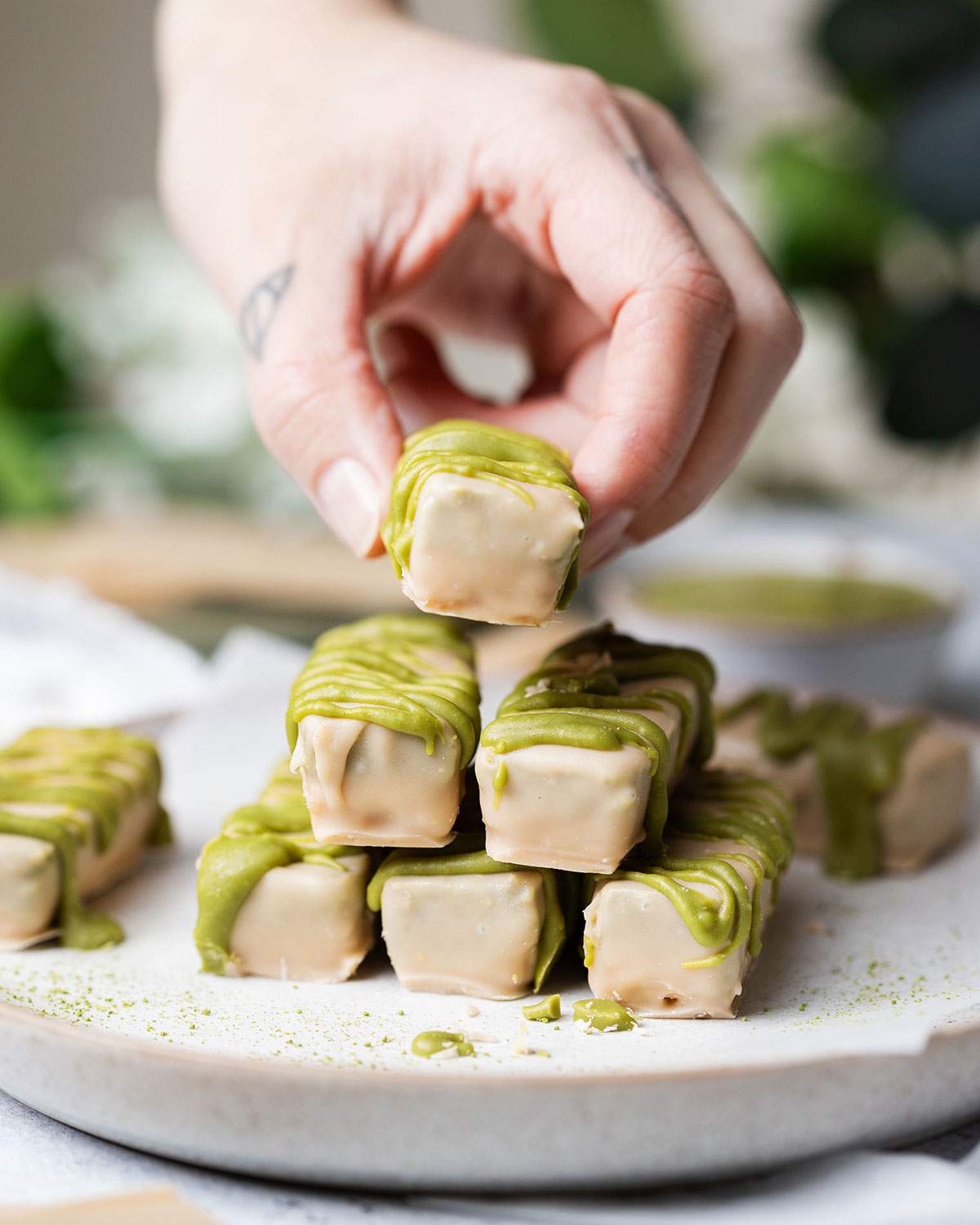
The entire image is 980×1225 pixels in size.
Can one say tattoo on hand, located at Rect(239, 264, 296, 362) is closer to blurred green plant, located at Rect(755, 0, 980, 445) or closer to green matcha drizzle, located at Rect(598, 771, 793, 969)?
green matcha drizzle, located at Rect(598, 771, 793, 969)

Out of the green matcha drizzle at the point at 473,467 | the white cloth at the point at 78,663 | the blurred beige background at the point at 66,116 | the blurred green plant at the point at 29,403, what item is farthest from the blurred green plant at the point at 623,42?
the green matcha drizzle at the point at 473,467

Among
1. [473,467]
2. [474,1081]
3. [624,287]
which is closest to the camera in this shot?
[474,1081]

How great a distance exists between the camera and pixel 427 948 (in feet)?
5.50

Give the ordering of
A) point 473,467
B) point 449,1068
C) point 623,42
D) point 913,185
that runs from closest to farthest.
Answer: point 449,1068 < point 473,467 < point 913,185 < point 623,42

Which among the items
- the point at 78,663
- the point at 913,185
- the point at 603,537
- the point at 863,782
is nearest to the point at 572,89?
the point at 603,537

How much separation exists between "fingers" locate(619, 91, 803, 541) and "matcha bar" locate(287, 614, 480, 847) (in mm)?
390

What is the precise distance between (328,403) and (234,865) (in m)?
0.56

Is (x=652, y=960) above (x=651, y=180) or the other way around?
the other way around

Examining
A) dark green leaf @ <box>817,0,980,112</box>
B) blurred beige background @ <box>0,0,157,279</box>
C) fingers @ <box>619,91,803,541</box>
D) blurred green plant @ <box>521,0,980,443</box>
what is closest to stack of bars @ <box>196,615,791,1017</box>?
fingers @ <box>619,91,803,541</box>

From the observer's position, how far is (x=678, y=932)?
5.21ft

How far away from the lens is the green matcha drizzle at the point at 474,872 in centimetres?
166

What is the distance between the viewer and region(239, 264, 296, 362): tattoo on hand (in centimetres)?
187

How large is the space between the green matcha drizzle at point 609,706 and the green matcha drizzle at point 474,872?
4.3 inches

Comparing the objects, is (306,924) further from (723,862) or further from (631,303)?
(631,303)
